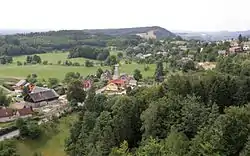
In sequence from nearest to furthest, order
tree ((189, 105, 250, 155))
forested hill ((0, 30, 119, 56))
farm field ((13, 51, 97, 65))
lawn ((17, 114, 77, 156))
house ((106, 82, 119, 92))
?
tree ((189, 105, 250, 155)), lawn ((17, 114, 77, 156)), house ((106, 82, 119, 92)), farm field ((13, 51, 97, 65)), forested hill ((0, 30, 119, 56))

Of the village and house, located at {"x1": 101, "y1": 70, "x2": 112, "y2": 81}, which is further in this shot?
house, located at {"x1": 101, "y1": 70, "x2": 112, "y2": 81}

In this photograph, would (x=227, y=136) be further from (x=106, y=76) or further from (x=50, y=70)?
(x=50, y=70)

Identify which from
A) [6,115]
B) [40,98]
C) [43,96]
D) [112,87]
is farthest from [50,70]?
[6,115]

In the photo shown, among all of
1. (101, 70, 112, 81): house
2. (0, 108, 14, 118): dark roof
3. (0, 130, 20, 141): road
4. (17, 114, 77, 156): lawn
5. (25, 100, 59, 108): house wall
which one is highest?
(101, 70, 112, 81): house

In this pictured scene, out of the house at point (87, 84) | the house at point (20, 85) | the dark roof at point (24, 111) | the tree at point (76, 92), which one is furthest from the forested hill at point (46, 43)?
the tree at point (76, 92)

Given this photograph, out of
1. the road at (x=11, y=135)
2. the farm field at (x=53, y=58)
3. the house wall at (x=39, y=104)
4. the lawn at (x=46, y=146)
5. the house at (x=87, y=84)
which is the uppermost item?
the farm field at (x=53, y=58)

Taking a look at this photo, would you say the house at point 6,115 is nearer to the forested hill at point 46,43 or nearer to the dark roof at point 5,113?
the dark roof at point 5,113

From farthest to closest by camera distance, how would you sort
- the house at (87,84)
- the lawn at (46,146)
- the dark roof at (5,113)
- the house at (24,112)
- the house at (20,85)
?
the house at (20,85)
the house at (87,84)
the house at (24,112)
the dark roof at (5,113)
the lawn at (46,146)

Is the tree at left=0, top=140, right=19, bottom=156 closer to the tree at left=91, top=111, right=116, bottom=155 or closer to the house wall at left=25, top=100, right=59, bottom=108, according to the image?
the tree at left=91, top=111, right=116, bottom=155

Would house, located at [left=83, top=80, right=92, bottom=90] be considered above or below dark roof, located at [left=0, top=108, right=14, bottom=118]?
above

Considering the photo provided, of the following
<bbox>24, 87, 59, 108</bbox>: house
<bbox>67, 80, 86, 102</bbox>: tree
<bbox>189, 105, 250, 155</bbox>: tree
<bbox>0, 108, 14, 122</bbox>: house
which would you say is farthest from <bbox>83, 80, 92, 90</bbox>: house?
<bbox>189, 105, 250, 155</bbox>: tree
